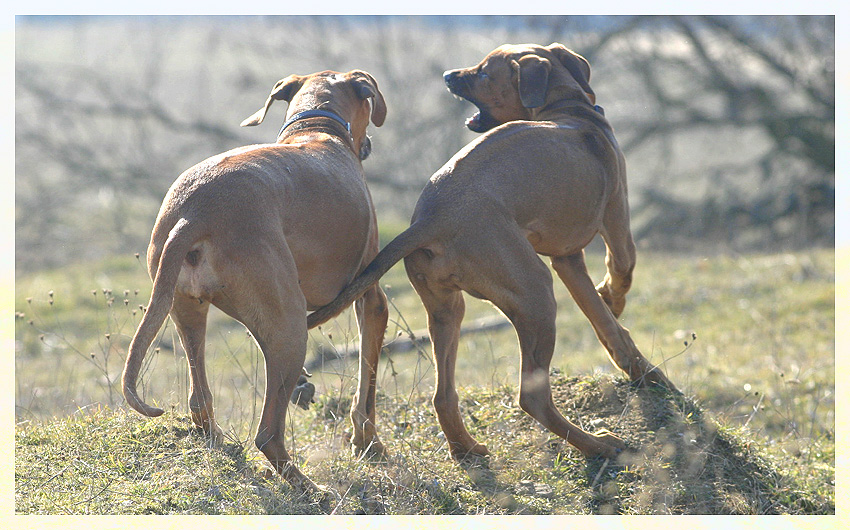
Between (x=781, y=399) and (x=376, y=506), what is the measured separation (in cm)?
418

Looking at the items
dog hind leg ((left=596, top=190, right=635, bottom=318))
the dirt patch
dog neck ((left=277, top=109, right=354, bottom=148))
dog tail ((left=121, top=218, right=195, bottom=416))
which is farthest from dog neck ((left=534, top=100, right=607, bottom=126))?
dog tail ((left=121, top=218, right=195, bottom=416))

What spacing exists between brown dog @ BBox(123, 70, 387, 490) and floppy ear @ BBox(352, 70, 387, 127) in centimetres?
56

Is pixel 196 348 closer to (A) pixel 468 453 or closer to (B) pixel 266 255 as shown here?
(B) pixel 266 255

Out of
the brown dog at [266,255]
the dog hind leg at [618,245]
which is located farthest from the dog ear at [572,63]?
the brown dog at [266,255]

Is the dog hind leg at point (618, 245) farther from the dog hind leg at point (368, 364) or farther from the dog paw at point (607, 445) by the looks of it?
the dog hind leg at point (368, 364)

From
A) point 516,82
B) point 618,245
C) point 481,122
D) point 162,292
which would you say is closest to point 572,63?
point 516,82

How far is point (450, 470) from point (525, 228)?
4.18 ft

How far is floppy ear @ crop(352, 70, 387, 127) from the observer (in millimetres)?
5145

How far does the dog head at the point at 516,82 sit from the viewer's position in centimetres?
520

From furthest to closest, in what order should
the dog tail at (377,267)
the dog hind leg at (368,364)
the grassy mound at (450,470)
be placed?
1. the dog hind leg at (368,364)
2. the dog tail at (377,267)
3. the grassy mound at (450,470)

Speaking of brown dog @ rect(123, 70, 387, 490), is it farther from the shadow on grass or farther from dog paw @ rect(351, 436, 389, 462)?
the shadow on grass

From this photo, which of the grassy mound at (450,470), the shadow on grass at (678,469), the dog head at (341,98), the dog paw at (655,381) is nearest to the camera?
the grassy mound at (450,470)

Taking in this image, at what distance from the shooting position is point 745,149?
1645 centimetres

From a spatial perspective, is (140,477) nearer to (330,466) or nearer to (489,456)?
(330,466)
